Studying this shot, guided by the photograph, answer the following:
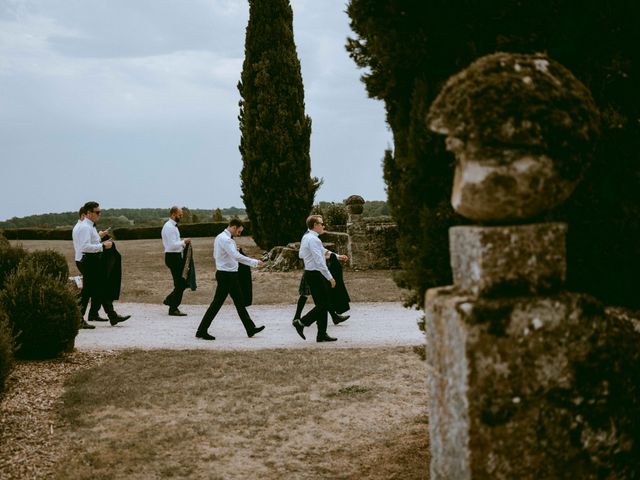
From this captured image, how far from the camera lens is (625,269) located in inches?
152

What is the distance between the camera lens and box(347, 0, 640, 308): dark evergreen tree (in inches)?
152

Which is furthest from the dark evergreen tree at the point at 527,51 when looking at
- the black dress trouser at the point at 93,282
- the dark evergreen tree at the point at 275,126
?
the dark evergreen tree at the point at 275,126

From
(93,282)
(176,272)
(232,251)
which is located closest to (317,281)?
(232,251)

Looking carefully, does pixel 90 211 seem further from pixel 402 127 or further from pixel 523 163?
pixel 523 163

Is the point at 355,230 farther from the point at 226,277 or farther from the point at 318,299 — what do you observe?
the point at 318,299

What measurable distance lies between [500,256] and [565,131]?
591mm

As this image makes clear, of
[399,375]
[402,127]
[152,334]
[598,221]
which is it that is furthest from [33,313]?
[598,221]

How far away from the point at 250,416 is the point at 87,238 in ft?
18.7

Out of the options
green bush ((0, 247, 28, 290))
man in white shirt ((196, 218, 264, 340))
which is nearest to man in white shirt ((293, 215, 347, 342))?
man in white shirt ((196, 218, 264, 340))

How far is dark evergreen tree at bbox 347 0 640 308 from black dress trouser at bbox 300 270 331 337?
548cm

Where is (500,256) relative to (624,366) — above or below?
above

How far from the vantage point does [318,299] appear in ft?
32.5

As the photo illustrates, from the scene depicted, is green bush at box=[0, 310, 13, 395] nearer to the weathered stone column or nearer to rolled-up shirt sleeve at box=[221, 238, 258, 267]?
rolled-up shirt sleeve at box=[221, 238, 258, 267]

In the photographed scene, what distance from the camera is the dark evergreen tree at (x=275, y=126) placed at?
78.6 ft
